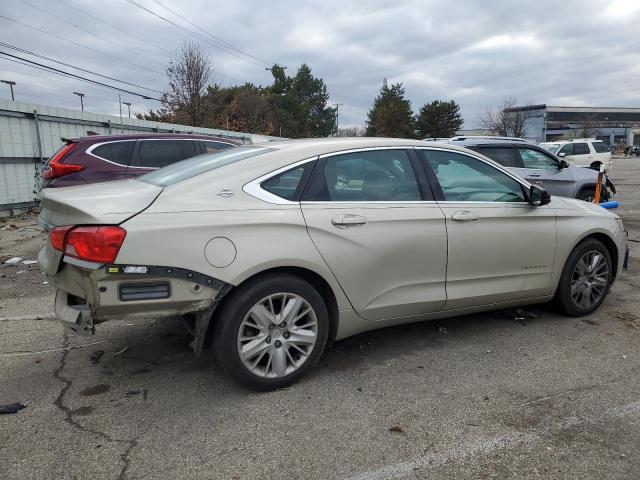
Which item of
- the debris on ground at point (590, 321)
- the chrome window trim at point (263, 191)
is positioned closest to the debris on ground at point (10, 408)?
the chrome window trim at point (263, 191)

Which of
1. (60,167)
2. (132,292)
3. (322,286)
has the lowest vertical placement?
(322,286)

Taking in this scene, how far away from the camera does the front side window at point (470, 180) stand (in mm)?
3928

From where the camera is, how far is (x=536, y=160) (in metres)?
9.77

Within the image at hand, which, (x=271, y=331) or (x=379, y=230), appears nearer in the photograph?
(x=271, y=331)

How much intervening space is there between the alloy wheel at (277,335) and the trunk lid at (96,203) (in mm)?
937

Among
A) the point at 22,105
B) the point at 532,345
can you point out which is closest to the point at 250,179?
the point at 532,345

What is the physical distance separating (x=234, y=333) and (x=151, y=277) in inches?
23.7

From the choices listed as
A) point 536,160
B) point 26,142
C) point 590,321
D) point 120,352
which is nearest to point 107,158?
point 120,352

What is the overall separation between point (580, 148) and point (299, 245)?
2384 cm

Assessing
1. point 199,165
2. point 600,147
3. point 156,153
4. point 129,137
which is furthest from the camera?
point 600,147

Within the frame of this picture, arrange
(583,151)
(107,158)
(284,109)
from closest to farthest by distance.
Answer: (107,158), (583,151), (284,109)

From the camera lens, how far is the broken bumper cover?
277cm

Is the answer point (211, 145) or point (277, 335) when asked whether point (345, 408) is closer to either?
point (277, 335)

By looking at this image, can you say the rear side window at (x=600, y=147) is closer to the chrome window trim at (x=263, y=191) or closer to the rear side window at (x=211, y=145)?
the rear side window at (x=211, y=145)
